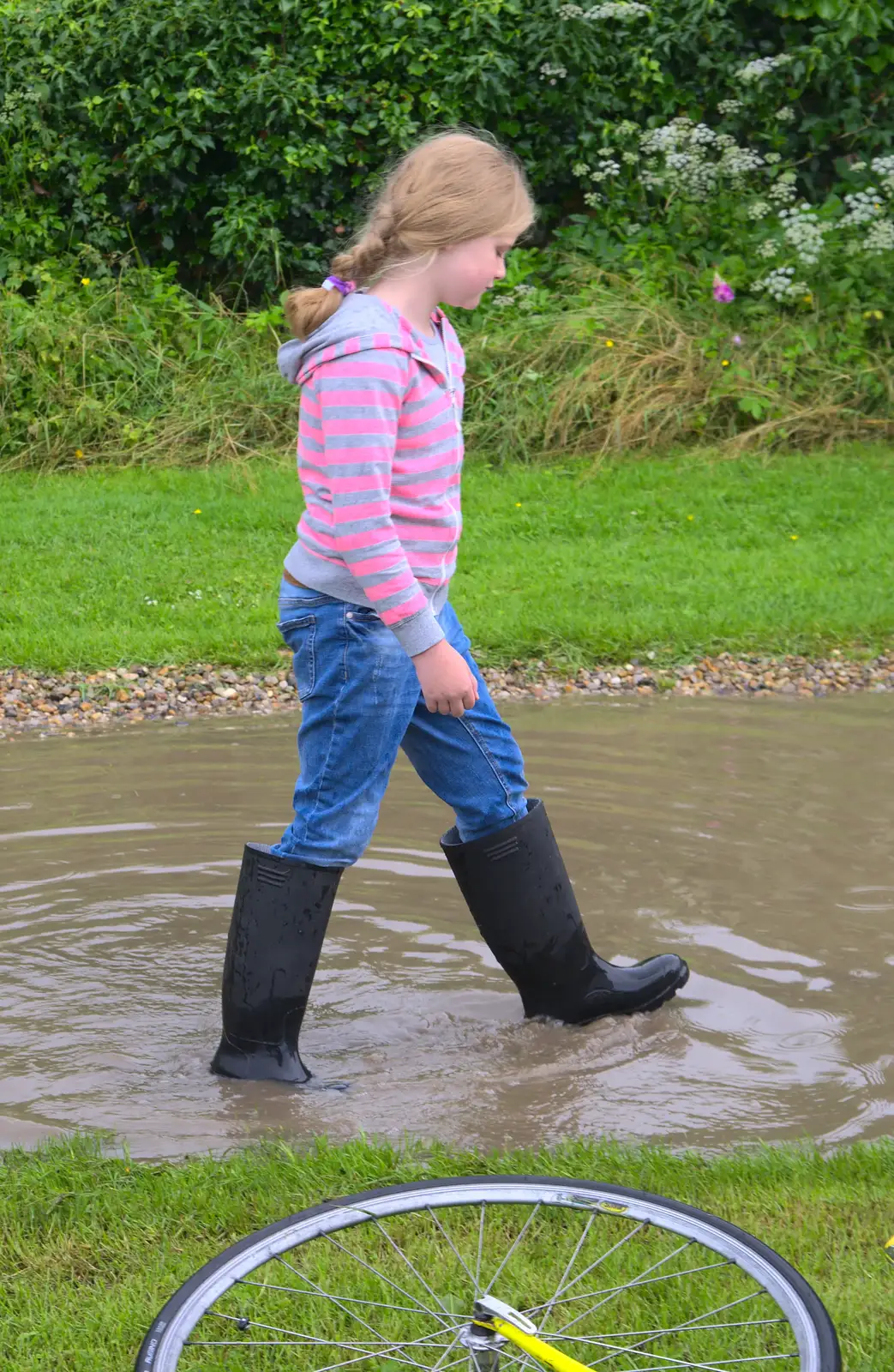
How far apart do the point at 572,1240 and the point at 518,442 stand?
22.7ft

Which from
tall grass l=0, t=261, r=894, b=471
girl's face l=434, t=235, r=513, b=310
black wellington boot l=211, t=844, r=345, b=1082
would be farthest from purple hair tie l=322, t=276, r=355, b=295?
tall grass l=0, t=261, r=894, b=471

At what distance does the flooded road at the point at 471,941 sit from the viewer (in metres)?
3.08

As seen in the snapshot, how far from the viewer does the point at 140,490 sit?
8.60 metres

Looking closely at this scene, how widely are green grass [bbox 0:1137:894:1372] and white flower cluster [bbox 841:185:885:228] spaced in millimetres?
7705

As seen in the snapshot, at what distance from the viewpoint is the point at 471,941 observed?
390 cm

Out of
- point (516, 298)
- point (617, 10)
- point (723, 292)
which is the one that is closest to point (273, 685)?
point (516, 298)

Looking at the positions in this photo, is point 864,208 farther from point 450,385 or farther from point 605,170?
point 450,385

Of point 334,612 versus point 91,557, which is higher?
point 334,612

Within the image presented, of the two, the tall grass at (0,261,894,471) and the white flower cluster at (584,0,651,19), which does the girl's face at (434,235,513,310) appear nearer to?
the tall grass at (0,261,894,471)

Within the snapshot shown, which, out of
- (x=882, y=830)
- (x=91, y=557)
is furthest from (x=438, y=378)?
(x=91, y=557)

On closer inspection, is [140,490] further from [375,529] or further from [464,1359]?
[464,1359]

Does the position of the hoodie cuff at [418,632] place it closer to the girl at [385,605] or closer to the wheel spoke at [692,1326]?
the girl at [385,605]

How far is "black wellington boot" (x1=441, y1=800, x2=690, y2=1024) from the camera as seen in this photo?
3.24 metres

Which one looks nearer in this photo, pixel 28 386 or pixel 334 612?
pixel 334 612
